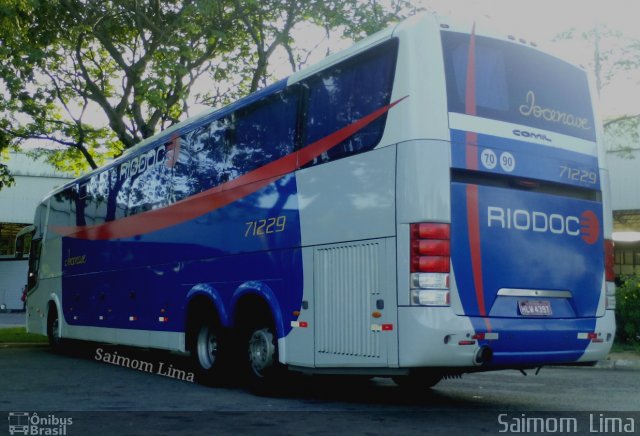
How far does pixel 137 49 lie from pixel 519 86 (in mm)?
14558

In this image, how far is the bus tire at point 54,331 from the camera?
17922 mm

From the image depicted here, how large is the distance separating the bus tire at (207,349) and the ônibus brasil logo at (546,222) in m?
4.42

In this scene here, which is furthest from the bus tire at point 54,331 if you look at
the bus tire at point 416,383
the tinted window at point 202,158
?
the bus tire at point 416,383

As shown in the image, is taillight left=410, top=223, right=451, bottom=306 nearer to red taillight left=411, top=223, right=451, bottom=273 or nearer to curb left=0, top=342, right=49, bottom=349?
red taillight left=411, top=223, right=451, bottom=273

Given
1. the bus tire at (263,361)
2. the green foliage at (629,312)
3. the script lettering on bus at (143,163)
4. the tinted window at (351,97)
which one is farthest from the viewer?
the green foliage at (629,312)

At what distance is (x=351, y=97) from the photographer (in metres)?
8.84

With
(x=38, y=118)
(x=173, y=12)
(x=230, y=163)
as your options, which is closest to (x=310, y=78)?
(x=230, y=163)

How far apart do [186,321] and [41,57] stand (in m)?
9.60

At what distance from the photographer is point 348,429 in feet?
24.4

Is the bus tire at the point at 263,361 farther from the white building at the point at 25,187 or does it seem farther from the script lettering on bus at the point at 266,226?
the white building at the point at 25,187

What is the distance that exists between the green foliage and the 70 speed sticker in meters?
9.60

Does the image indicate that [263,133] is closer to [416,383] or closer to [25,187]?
[416,383]

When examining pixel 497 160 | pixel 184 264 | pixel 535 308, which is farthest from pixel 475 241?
pixel 184 264

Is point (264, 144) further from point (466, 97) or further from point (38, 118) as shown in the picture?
point (38, 118)
